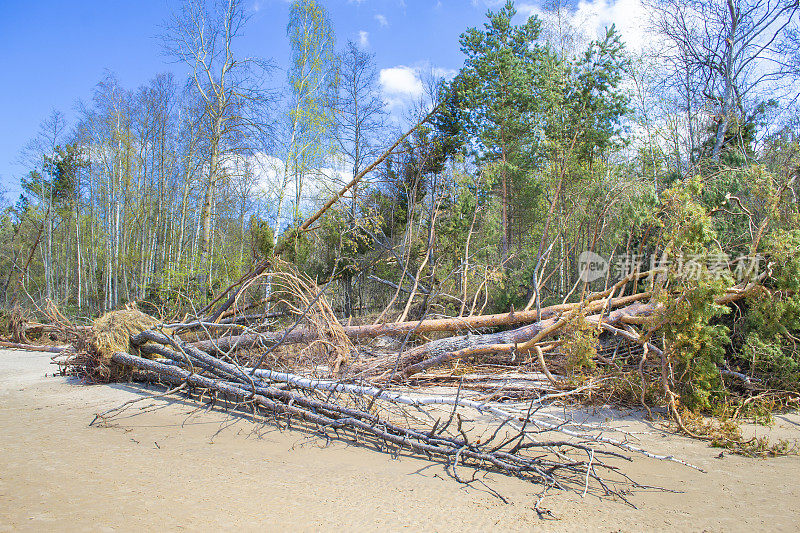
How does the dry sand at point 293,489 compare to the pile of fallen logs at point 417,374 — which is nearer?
the dry sand at point 293,489

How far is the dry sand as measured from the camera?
7.85 feet

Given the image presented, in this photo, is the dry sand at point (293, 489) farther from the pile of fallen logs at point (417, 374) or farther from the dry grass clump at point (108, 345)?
the dry grass clump at point (108, 345)

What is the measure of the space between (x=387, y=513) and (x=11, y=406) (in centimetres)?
486

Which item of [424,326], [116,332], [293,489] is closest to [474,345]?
[424,326]

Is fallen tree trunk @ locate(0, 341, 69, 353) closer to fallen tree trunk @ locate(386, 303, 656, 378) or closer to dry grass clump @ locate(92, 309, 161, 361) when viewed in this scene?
dry grass clump @ locate(92, 309, 161, 361)

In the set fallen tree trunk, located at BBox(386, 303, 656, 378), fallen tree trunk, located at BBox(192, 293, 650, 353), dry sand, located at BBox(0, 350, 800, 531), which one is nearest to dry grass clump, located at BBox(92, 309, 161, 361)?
fallen tree trunk, located at BBox(192, 293, 650, 353)

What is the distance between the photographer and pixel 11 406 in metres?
4.94

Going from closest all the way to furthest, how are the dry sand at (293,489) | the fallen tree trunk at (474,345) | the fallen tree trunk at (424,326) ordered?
the dry sand at (293,489)
the fallen tree trunk at (474,345)
the fallen tree trunk at (424,326)

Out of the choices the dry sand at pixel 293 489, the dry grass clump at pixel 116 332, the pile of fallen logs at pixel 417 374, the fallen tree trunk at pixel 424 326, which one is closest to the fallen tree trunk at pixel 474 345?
the pile of fallen logs at pixel 417 374

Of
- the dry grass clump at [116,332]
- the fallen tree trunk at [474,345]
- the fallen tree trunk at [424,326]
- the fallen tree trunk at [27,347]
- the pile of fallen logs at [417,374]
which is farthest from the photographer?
the fallen tree trunk at [27,347]

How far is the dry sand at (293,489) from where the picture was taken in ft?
7.85

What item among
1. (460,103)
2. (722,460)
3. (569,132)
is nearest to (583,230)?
(569,132)

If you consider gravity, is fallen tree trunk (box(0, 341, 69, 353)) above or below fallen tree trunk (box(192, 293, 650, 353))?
below

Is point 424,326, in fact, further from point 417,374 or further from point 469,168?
point 469,168
